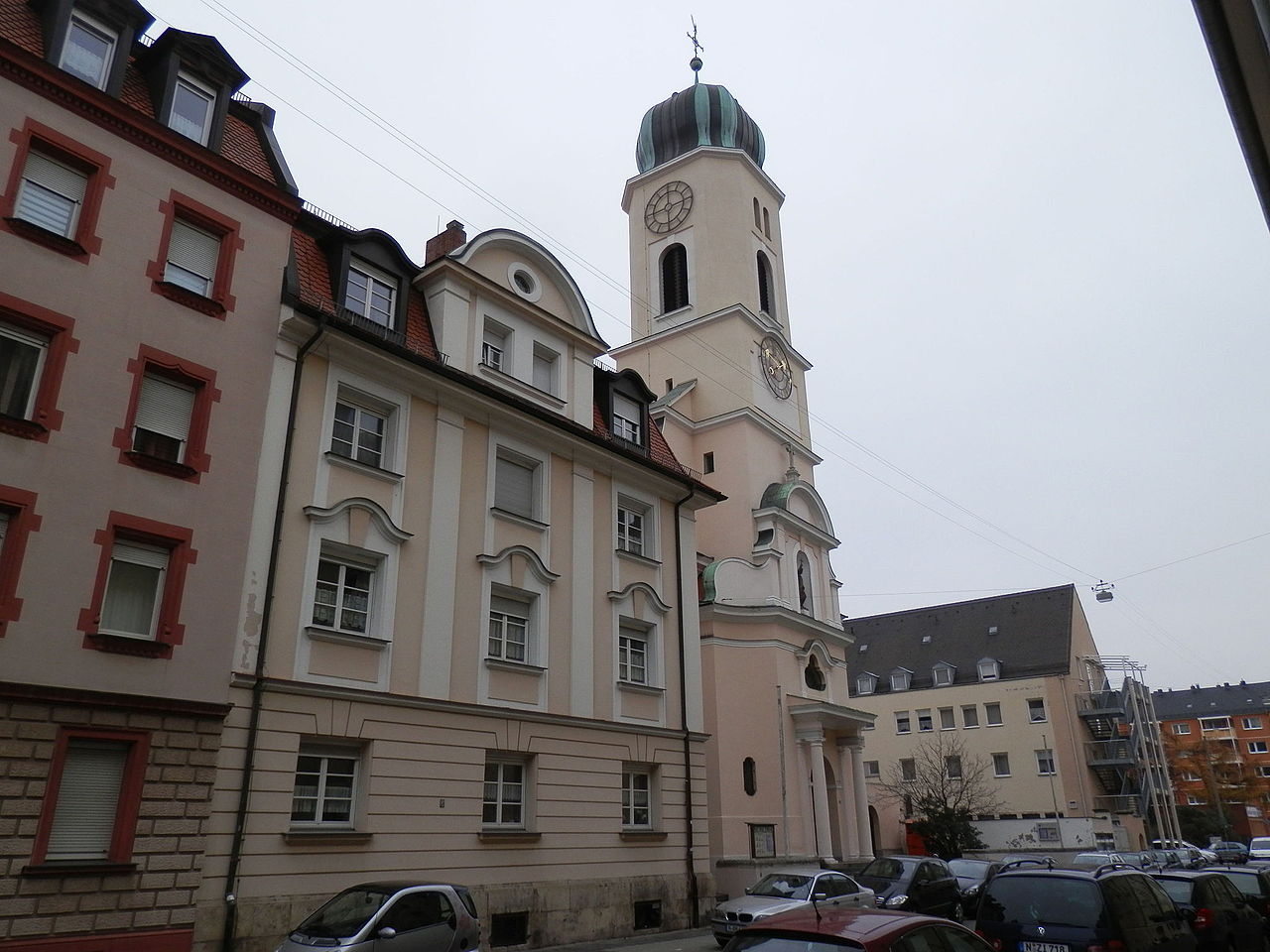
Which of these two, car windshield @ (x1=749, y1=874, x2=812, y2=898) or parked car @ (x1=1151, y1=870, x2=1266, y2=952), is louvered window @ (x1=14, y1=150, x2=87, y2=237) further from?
parked car @ (x1=1151, y1=870, x2=1266, y2=952)

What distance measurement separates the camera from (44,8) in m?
14.8

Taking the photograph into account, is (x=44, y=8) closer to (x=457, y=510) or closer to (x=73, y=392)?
(x=73, y=392)

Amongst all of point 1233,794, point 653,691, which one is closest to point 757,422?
point 653,691

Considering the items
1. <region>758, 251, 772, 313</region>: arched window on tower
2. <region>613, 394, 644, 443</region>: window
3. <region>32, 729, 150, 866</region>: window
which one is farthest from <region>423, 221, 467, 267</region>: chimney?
<region>758, 251, 772, 313</region>: arched window on tower

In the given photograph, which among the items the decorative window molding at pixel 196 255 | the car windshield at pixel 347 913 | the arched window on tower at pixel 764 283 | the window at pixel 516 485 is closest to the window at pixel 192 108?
the decorative window molding at pixel 196 255

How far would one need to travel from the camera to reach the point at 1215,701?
108188 mm

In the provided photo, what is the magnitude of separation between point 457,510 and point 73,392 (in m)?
7.07

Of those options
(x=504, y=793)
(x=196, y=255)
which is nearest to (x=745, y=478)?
(x=504, y=793)

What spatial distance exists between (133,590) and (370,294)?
7526mm

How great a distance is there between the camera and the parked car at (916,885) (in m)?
20.3

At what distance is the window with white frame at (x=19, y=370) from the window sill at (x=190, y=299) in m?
2.03

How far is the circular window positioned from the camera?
72.2ft

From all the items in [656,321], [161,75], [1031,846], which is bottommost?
[1031,846]

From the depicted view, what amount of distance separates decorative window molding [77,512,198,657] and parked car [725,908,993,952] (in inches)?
398
